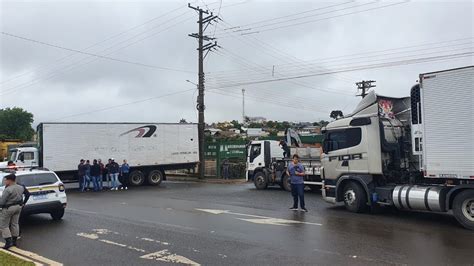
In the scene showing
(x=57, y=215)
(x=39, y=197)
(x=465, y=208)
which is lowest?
(x=57, y=215)

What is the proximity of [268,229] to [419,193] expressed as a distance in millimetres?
4026

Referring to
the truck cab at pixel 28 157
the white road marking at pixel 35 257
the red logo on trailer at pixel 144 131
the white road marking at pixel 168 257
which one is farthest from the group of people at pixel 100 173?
the white road marking at pixel 168 257

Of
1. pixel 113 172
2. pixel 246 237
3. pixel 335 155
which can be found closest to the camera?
pixel 246 237

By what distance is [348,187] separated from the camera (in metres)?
13.1

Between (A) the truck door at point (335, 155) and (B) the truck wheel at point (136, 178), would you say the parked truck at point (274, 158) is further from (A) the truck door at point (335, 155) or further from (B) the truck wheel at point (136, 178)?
(B) the truck wheel at point (136, 178)

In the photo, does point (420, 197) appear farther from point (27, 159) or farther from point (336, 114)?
point (27, 159)

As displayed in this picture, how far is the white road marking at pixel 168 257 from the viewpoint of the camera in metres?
7.28

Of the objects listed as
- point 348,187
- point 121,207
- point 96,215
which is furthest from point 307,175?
point 96,215

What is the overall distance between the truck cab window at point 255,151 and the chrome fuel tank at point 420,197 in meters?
10.6

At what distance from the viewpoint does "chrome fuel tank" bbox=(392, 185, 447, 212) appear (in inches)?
413

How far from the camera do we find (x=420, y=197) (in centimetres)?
1091

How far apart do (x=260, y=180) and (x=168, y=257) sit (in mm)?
14144

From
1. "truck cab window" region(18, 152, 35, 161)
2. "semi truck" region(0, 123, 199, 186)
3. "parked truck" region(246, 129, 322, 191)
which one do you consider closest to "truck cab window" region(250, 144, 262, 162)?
"parked truck" region(246, 129, 322, 191)

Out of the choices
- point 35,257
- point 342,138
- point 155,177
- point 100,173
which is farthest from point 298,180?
point 155,177
